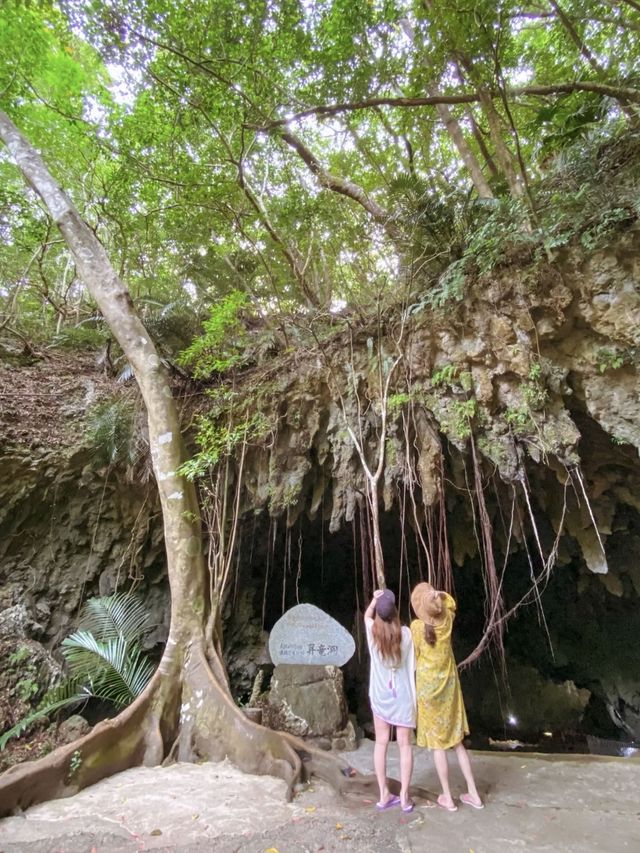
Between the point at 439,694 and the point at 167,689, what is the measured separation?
2.46m

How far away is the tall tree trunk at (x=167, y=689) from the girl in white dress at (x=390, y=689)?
0.39 meters

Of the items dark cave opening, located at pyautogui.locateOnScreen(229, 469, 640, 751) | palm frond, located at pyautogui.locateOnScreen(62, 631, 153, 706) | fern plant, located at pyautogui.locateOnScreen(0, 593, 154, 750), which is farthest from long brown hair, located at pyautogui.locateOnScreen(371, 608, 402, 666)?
dark cave opening, located at pyautogui.locateOnScreen(229, 469, 640, 751)

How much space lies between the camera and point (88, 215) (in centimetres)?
854

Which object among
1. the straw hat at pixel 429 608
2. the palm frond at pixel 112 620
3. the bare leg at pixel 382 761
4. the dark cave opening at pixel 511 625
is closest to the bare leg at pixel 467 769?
the bare leg at pixel 382 761

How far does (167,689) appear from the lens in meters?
3.84

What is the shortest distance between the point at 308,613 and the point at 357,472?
1.70m

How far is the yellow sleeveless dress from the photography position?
263 centimetres

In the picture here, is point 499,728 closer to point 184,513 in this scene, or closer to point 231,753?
point 231,753

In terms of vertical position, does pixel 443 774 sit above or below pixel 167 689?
below

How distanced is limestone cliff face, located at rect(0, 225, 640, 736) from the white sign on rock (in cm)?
118

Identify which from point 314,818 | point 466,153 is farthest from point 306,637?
point 466,153

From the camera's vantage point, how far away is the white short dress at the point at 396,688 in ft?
8.81

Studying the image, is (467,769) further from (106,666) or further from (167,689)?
(106,666)

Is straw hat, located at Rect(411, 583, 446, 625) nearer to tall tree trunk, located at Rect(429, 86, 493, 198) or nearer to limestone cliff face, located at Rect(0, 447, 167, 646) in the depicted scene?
limestone cliff face, located at Rect(0, 447, 167, 646)
